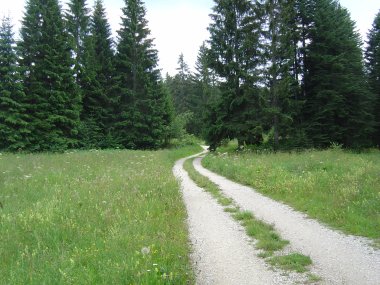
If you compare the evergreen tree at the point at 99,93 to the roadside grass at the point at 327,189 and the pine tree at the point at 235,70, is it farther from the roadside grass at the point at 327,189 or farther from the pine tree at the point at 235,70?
the roadside grass at the point at 327,189

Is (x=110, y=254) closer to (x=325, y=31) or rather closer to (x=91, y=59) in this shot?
(x=325, y=31)

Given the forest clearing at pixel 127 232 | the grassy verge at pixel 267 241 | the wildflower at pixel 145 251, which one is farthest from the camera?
the grassy verge at pixel 267 241

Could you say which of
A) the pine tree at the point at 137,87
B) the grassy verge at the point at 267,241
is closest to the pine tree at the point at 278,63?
the pine tree at the point at 137,87

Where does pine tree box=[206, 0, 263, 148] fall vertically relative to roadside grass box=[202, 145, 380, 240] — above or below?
above

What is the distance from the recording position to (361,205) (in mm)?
8836

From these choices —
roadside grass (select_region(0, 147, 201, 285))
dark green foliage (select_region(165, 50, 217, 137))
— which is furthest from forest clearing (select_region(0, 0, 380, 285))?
dark green foliage (select_region(165, 50, 217, 137))

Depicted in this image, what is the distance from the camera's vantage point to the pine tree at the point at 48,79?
35.8 meters

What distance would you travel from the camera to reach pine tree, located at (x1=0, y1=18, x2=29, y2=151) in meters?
33.3

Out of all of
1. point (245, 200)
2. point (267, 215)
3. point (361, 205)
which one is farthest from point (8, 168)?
point (361, 205)

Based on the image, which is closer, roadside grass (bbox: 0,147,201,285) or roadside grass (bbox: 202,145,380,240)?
roadside grass (bbox: 0,147,201,285)

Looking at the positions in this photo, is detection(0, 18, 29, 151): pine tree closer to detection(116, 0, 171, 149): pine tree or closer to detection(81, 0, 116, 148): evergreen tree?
detection(81, 0, 116, 148): evergreen tree

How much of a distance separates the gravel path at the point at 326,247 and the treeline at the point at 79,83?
30854 millimetres

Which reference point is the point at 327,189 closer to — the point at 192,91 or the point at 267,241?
the point at 267,241

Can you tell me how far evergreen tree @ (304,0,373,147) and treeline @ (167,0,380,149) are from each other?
0.30 feet
